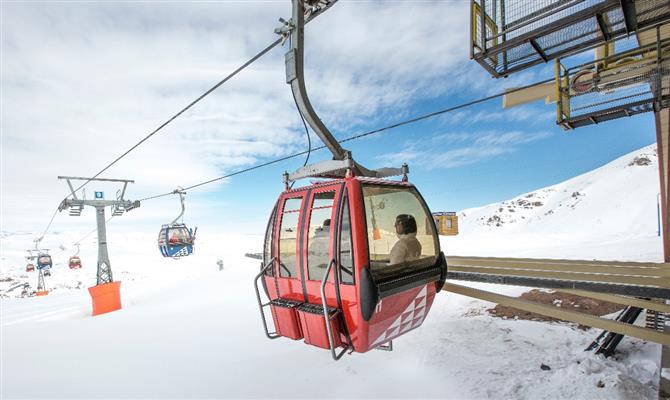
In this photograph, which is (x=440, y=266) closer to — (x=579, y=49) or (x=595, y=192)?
(x=579, y=49)

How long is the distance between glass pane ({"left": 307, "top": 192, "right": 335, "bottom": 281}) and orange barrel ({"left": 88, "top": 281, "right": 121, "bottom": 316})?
1088 centimetres

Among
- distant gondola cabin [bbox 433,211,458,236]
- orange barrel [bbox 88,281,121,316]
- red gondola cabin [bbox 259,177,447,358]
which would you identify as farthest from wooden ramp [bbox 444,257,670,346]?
distant gondola cabin [bbox 433,211,458,236]

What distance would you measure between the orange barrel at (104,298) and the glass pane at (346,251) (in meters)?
11.4

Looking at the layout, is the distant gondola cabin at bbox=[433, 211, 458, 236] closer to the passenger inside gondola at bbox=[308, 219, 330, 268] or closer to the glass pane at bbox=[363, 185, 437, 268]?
the glass pane at bbox=[363, 185, 437, 268]

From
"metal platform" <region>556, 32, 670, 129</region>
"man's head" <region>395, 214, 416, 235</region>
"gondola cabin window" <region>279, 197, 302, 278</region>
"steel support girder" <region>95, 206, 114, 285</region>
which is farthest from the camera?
"steel support girder" <region>95, 206, 114, 285</region>

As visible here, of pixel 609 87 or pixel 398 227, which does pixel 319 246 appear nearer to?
pixel 398 227

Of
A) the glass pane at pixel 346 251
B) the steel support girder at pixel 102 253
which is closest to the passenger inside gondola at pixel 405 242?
the glass pane at pixel 346 251

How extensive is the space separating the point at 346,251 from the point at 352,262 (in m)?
0.21

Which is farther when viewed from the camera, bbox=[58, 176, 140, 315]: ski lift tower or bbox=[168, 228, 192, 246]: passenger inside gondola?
bbox=[168, 228, 192, 246]: passenger inside gondola

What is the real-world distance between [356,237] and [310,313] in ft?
3.21

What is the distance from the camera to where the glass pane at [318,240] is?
3.56m

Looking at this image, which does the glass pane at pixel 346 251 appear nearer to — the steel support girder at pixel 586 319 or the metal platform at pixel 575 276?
the metal platform at pixel 575 276

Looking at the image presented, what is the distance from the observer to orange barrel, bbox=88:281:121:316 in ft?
35.9

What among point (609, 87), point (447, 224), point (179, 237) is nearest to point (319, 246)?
point (609, 87)
